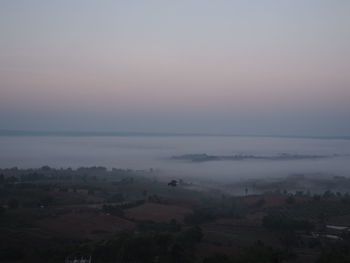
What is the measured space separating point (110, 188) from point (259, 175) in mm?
29092

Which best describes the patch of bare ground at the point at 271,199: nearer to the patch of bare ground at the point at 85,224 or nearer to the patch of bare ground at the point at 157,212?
the patch of bare ground at the point at 157,212

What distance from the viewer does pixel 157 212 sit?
110 ft

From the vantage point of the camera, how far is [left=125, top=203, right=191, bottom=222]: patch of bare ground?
31.3 m

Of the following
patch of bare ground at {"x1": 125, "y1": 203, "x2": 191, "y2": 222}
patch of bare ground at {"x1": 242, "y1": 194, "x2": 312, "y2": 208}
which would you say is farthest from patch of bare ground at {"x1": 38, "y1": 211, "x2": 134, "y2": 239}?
patch of bare ground at {"x1": 242, "y1": 194, "x2": 312, "y2": 208}

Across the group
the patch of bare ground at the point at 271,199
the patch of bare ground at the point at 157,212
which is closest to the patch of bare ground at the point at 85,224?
the patch of bare ground at the point at 157,212

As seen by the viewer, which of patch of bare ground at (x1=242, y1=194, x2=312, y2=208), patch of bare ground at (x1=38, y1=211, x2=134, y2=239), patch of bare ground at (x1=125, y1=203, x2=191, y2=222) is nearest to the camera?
patch of bare ground at (x1=38, y1=211, x2=134, y2=239)

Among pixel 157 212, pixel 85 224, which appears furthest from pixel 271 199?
pixel 85 224

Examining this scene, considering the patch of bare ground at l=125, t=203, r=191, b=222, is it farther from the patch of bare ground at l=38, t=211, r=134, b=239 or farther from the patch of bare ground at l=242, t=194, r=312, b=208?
the patch of bare ground at l=242, t=194, r=312, b=208

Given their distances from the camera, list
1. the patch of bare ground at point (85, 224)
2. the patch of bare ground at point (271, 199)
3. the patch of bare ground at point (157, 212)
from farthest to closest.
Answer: the patch of bare ground at point (271, 199) → the patch of bare ground at point (157, 212) → the patch of bare ground at point (85, 224)

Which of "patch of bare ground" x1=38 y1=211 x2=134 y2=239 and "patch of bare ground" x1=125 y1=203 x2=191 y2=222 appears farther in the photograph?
"patch of bare ground" x1=125 y1=203 x2=191 y2=222

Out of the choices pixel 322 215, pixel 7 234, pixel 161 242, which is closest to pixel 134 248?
pixel 161 242

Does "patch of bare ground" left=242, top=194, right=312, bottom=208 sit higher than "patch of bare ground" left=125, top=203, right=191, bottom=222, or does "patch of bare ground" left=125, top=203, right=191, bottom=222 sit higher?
"patch of bare ground" left=242, top=194, right=312, bottom=208

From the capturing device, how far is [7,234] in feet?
69.0

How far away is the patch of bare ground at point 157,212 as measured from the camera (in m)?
31.3
